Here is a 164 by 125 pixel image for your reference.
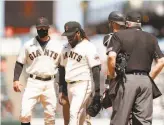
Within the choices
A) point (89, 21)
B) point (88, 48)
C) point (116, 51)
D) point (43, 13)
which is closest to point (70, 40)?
point (88, 48)

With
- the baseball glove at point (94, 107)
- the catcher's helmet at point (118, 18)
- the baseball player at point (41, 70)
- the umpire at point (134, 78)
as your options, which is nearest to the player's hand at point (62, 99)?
the baseball player at point (41, 70)

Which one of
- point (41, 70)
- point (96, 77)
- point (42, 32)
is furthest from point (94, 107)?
point (42, 32)

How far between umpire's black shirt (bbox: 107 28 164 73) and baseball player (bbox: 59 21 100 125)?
4.30ft

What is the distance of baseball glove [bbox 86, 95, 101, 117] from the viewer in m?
9.12

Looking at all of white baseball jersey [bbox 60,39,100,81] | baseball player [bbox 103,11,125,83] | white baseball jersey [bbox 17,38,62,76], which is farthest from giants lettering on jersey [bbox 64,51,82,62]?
baseball player [bbox 103,11,125,83]

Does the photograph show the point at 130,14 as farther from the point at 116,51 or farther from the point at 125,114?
the point at 125,114

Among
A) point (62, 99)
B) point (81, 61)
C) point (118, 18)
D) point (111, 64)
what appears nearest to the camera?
point (111, 64)

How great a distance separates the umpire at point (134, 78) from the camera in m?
8.12

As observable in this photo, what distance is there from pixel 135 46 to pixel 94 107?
1.35 metres

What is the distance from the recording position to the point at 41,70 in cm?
1000

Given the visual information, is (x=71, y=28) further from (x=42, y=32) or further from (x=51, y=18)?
(x=51, y=18)

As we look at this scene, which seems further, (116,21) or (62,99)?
(62,99)

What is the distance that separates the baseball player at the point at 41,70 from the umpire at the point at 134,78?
6.49ft

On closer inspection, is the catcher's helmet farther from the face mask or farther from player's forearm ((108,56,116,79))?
the face mask
